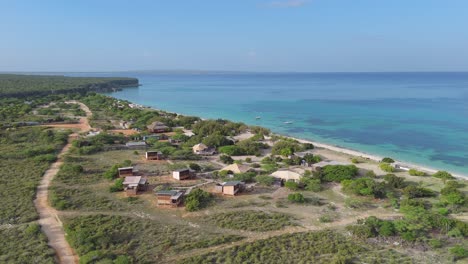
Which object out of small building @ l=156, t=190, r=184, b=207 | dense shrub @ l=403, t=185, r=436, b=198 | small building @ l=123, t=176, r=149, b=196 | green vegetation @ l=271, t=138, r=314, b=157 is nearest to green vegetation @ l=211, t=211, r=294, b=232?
small building @ l=156, t=190, r=184, b=207

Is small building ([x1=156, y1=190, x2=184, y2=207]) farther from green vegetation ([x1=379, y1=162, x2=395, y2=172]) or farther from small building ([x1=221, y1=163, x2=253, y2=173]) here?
green vegetation ([x1=379, y1=162, x2=395, y2=172])

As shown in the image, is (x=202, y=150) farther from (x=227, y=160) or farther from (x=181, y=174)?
(x=181, y=174)

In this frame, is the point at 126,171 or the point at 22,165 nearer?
the point at 126,171

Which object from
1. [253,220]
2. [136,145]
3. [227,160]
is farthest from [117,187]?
[136,145]

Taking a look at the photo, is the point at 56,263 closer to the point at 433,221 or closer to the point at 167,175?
the point at 167,175

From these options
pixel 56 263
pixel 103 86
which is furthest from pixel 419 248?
pixel 103 86

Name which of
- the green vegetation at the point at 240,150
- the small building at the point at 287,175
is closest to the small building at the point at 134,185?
the small building at the point at 287,175
